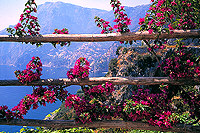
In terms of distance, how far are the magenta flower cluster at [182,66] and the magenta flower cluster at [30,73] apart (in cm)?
392

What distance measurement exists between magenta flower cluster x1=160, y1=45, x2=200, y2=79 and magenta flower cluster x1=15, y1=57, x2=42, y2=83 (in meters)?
3.92

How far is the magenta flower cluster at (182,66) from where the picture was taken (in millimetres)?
4375

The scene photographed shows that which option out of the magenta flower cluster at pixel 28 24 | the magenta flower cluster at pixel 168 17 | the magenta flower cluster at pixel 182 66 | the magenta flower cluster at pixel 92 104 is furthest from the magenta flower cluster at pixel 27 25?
the magenta flower cluster at pixel 182 66

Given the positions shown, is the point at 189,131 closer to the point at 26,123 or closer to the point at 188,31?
the point at 188,31

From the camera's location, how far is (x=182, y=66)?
4.43 m

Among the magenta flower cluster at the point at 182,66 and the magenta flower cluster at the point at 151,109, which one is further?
the magenta flower cluster at the point at 151,109

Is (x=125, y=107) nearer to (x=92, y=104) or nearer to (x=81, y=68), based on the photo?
(x=92, y=104)

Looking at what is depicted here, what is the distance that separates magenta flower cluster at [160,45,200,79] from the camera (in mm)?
4375

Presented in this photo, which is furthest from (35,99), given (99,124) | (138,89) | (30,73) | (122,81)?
(138,89)

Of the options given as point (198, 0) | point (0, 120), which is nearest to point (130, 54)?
point (198, 0)

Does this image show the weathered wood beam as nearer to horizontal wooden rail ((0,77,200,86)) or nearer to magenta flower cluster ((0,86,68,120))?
magenta flower cluster ((0,86,68,120))

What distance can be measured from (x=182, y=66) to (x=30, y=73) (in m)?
4.51

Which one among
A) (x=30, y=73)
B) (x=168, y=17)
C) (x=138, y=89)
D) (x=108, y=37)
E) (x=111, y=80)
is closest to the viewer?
(x=108, y=37)

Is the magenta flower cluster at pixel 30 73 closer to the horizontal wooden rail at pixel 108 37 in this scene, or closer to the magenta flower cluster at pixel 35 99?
the magenta flower cluster at pixel 35 99
